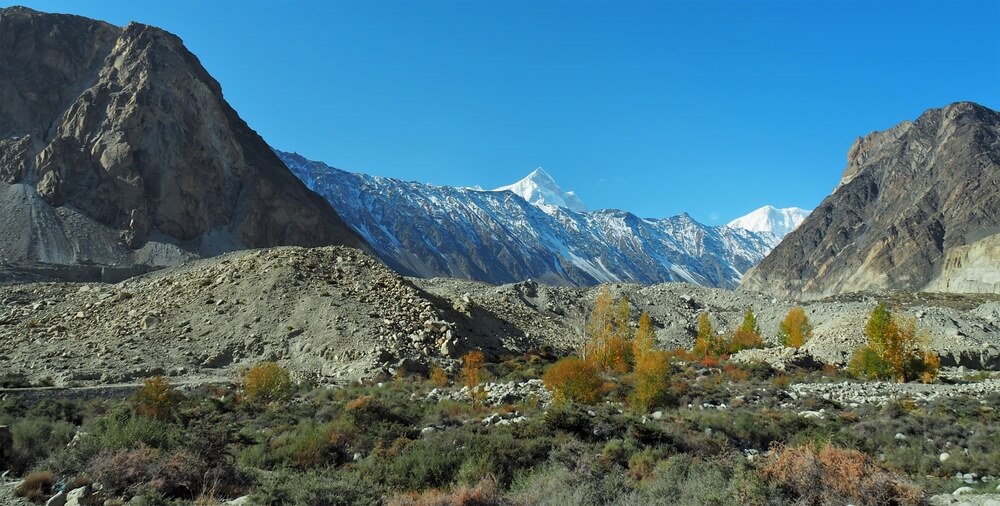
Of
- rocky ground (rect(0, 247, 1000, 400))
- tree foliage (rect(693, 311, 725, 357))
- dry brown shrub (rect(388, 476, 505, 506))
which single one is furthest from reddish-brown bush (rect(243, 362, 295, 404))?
tree foliage (rect(693, 311, 725, 357))

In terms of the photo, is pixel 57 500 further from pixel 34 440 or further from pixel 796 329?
pixel 796 329

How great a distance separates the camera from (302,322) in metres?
27.9

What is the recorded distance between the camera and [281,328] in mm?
27562

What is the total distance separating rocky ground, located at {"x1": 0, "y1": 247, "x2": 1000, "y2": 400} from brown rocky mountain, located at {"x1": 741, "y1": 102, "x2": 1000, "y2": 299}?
3209 inches

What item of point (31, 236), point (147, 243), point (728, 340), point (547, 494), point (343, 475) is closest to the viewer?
point (547, 494)

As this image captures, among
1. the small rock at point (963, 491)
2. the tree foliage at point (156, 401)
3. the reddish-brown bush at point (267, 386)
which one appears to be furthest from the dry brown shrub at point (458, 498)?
the reddish-brown bush at point (267, 386)

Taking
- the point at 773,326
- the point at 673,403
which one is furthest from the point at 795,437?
the point at 773,326

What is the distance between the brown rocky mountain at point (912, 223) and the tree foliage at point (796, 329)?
6539cm

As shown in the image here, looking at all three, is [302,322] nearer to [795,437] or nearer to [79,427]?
[79,427]

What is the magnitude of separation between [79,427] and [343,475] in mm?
7188

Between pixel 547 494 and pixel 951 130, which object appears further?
pixel 951 130

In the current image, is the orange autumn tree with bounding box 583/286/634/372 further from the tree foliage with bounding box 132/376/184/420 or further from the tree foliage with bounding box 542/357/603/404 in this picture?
the tree foliage with bounding box 132/376/184/420

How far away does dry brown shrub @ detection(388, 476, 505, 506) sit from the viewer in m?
7.64

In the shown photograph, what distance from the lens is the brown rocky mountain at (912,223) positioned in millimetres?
113625
